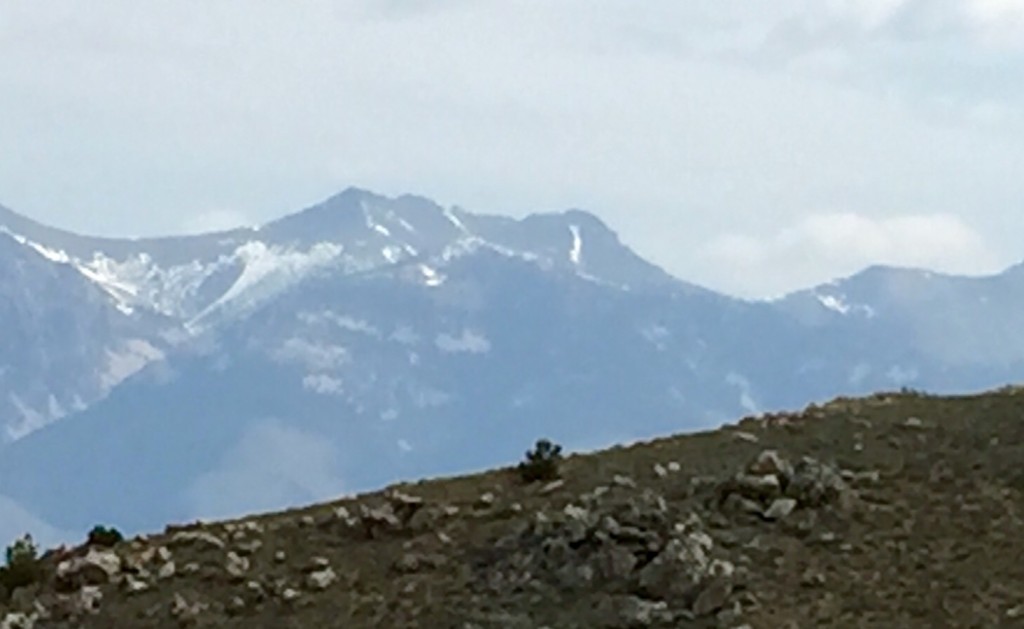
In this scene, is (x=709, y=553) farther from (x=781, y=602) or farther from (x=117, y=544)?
(x=117, y=544)

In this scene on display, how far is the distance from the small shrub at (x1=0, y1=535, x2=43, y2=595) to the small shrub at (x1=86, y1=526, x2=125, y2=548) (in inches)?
47.9

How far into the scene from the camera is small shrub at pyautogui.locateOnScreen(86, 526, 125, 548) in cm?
3036

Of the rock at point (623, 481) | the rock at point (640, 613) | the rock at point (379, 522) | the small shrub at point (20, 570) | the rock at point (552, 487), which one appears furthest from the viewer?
the rock at point (552, 487)

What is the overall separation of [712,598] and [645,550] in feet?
5.58

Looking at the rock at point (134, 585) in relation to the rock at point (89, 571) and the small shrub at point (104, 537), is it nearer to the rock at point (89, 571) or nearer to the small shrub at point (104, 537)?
the rock at point (89, 571)

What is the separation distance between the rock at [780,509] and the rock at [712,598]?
2646 millimetres

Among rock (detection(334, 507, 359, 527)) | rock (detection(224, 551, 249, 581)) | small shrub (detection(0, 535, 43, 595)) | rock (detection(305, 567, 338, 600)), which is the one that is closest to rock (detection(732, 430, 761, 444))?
A: rock (detection(334, 507, 359, 527))

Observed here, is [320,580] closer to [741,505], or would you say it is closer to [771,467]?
[741,505]

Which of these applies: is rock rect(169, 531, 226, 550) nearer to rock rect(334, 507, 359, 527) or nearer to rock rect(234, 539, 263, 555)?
rock rect(234, 539, 263, 555)

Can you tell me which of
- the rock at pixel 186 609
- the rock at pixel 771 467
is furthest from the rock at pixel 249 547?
the rock at pixel 771 467

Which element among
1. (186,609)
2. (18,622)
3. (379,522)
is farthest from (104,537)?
(186,609)

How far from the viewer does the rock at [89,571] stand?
1084 inches

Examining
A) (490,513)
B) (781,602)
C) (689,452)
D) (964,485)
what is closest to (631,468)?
(689,452)

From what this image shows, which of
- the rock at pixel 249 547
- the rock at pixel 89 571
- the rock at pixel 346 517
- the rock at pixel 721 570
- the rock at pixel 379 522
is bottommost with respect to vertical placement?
the rock at pixel 721 570
